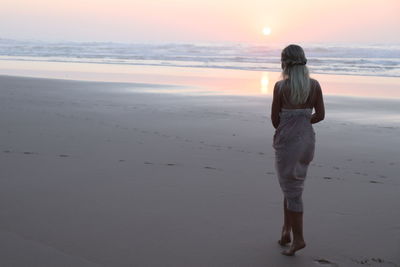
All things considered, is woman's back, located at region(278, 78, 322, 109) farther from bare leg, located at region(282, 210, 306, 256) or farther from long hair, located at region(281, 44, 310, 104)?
bare leg, located at region(282, 210, 306, 256)

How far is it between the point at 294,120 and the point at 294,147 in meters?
0.19

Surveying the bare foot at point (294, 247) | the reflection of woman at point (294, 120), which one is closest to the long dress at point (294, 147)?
the reflection of woman at point (294, 120)

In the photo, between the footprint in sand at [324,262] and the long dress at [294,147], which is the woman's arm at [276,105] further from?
the footprint in sand at [324,262]

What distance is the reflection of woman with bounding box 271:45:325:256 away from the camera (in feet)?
11.7

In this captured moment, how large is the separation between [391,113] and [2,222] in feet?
31.6

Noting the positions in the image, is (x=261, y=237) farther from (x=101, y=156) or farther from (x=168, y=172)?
(x=101, y=156)

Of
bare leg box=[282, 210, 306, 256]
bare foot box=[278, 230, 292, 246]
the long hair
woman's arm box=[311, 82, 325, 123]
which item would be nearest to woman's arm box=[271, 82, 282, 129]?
the long hair

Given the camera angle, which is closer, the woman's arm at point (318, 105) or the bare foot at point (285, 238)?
the woman's arm at point (318, 105)

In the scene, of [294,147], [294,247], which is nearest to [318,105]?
[294,147]

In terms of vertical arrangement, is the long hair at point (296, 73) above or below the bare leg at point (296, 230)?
above

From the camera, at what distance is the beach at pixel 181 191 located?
12.5 ft

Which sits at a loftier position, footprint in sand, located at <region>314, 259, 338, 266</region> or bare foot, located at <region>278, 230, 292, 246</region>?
bare foot, located at <region>278, 230, 292, 246</region>

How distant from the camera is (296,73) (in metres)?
3.56

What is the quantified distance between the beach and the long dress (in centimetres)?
58
